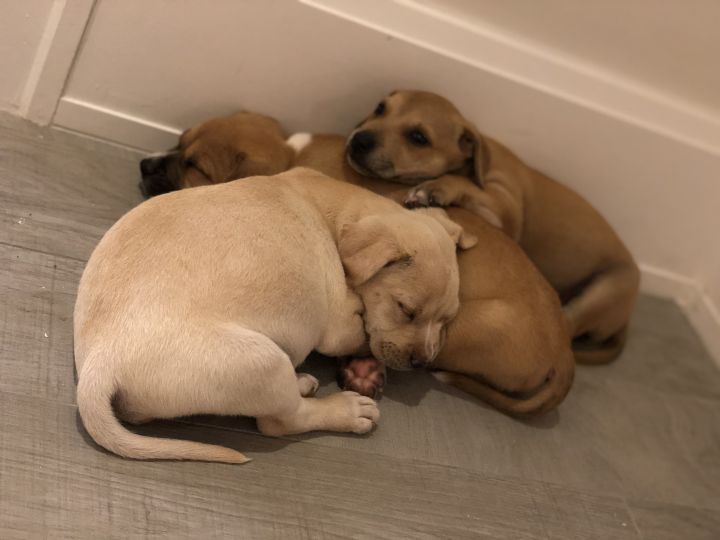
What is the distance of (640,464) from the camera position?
3008 mm

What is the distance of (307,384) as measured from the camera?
2.43 meters

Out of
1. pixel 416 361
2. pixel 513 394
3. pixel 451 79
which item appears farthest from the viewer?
pixel 451 79

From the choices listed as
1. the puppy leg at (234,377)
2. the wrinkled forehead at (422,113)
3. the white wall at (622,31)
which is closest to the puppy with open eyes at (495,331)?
the wrinkled forehead at (422,113)

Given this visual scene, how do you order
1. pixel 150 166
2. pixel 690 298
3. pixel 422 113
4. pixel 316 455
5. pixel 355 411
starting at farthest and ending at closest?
1. pixel 690 298
2. pixel 422 113
3. pixel 150 166
4. pixel 355 411
5. pixel 316 455

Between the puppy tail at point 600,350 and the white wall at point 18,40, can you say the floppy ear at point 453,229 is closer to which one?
the puppy tail at point 600,350

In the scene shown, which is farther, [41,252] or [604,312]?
[604,312]

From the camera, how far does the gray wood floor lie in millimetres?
1954

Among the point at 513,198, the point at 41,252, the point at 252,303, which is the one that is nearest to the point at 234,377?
the point at 252,303

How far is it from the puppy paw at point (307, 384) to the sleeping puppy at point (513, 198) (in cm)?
86

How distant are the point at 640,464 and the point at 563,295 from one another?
81cm

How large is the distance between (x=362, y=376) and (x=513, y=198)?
3.65 ft

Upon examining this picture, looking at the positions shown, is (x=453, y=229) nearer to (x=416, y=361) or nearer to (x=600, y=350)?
(x=416, y=361)

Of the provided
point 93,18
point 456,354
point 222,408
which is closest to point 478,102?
point 456,354

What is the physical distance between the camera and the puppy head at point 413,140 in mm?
3035
